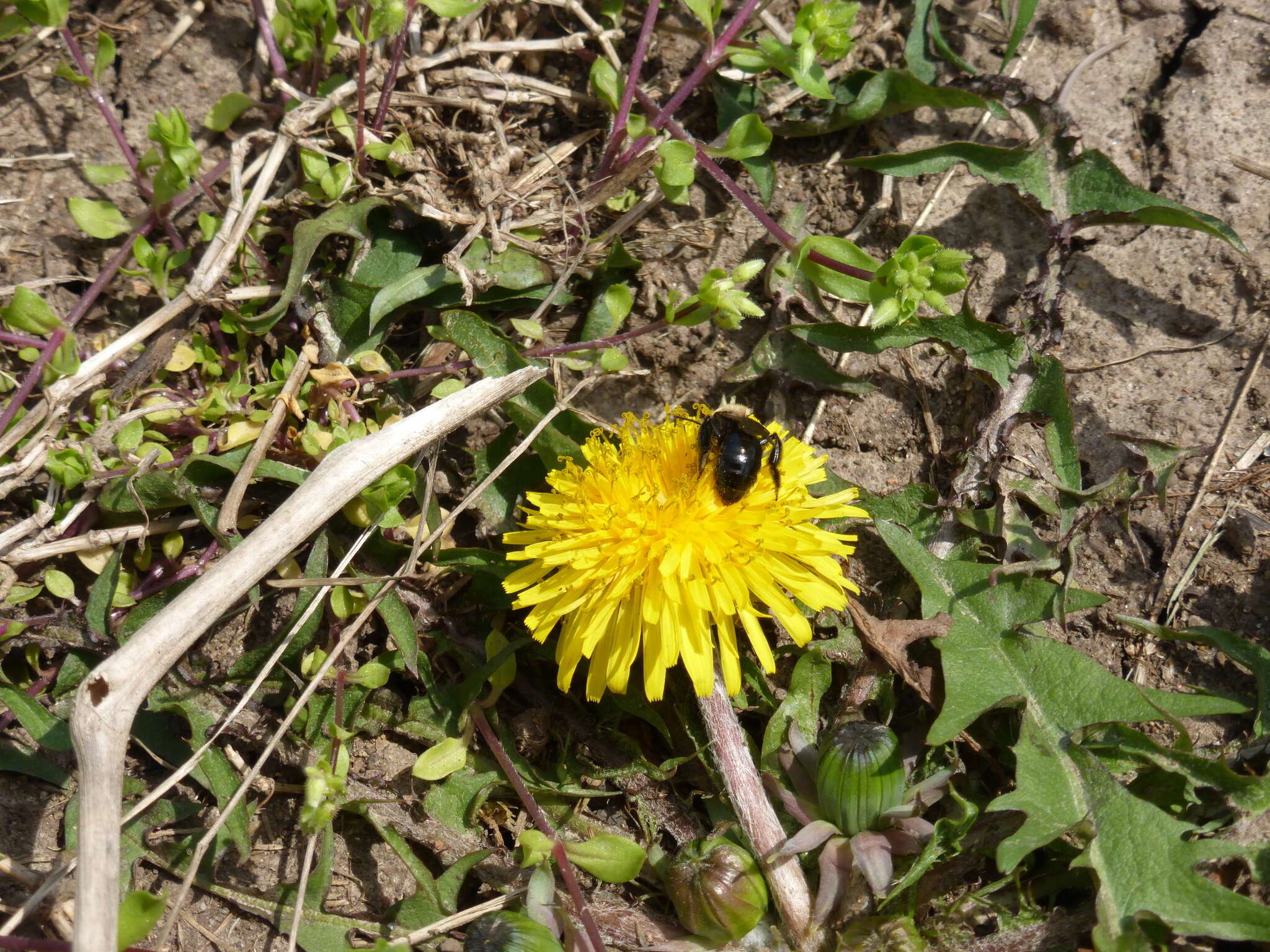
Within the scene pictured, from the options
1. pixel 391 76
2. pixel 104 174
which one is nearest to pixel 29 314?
pixel 104 174

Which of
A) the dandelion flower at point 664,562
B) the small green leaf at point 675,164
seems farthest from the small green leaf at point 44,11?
the dandelion flower at point 664,562

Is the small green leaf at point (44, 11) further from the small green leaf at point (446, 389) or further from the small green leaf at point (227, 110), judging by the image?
the small green leaf at point (446, 389)

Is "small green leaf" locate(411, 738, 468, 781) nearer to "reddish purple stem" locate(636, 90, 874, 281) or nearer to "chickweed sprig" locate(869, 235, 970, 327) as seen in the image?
"chickweed sprig" locate(869, 235, 970, 327)

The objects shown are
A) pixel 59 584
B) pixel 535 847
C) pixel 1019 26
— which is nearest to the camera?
pixel 535 847

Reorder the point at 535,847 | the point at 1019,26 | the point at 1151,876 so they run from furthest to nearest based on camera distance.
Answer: the point at 1019,26
the point at 535,847
the point at 1151,876

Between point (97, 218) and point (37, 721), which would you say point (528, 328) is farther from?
point (37, 721)

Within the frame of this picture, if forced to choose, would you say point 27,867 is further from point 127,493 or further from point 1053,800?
point 1053,800

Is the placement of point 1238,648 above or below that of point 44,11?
below

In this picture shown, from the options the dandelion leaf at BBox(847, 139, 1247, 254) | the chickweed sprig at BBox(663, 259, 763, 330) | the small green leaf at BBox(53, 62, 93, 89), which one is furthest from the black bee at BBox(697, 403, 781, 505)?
the small green leaf at BBox(53, 62, 93, 89)

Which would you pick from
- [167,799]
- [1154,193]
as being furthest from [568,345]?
[1154,193]
